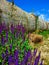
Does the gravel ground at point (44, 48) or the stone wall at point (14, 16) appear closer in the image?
the gravel ground at point (44, 48)

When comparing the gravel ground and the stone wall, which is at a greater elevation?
the stone wall

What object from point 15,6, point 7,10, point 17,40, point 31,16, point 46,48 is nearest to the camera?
point 17,40

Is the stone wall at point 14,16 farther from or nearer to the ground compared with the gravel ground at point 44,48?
farther from the ground

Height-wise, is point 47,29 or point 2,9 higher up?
point 2,9

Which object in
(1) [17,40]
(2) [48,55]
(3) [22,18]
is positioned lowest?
(2) [48,55]

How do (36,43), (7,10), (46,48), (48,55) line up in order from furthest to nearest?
(7,10) → (36,43) → (46,48) → (48,55)

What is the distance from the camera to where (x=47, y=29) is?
13.1 meters

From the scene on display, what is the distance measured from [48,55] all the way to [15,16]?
3394 mm

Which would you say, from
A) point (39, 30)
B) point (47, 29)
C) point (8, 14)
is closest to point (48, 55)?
point (8, 14)

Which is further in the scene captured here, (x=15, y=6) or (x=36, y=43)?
(x=15, y=6)

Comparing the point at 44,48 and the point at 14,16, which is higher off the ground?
the point at 14,16

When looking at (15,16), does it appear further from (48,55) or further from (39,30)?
(48,55)

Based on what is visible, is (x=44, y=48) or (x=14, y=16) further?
(x=14, y=16)

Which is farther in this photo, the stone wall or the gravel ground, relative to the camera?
the stone wall
